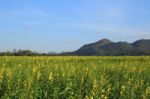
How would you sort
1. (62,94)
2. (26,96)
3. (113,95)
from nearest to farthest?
(26,96)
(62,94)
(113,95)

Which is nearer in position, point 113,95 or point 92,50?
point 113,95

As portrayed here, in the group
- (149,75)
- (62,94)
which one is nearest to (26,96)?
(62,94)

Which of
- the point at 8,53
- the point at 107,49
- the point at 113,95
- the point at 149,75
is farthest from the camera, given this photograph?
the point at 107,49

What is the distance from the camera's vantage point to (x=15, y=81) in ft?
41.4

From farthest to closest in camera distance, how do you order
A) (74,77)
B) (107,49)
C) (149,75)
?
1. (107,49)
2. (149,75)
3. (74,77)

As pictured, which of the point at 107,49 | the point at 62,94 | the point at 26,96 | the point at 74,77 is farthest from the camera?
the point at 107,49

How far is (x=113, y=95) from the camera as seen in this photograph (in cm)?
1275

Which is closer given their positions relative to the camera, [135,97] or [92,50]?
[135,97]

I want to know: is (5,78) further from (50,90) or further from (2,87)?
(50,90)

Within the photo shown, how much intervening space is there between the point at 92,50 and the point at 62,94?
7303 inches

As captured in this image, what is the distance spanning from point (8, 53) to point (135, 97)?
49284 mm

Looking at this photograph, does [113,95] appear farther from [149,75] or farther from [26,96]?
[149,75]

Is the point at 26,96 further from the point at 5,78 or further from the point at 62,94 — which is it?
the point at 5,78

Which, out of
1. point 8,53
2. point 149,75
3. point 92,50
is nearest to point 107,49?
point 92,50
